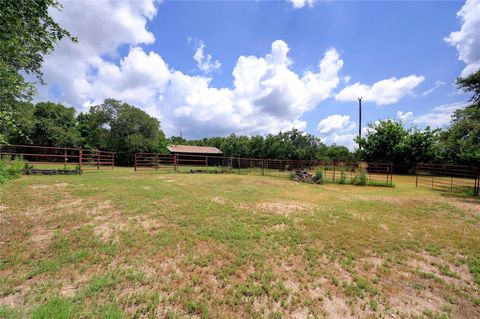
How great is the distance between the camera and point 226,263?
3486 mm

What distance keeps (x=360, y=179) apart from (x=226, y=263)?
13.9m

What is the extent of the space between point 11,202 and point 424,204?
1360 cm

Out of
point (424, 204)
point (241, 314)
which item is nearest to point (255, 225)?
point (241, 314)

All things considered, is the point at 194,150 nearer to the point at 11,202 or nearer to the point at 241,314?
the point at 11,202

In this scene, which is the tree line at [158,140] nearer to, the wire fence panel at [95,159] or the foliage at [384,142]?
the foliage at [384,142]

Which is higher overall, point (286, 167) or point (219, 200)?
point (286, 167)

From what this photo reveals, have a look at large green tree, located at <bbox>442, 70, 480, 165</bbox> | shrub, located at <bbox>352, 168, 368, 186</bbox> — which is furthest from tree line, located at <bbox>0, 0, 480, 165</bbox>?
shrub, located at <bbox>352, 168, 368, 186</bbox>

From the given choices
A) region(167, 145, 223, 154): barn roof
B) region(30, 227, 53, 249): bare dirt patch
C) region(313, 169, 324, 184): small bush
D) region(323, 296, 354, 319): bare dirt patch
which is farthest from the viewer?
region(167, 145, 223, 154): barn roof

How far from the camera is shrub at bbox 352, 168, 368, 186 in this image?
1453 centimetres

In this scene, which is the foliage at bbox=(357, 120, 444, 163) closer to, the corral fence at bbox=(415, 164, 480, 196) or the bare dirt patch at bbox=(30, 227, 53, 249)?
the corral fence at bbox=(415, 164, 480, 196)

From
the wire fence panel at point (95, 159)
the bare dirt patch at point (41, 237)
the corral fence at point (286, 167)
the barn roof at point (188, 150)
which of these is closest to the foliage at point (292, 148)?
the barn roof at point (188, 150)

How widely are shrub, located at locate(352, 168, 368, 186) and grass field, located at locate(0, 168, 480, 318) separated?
27.5 feet

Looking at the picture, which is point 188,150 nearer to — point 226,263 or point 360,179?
point 360,179

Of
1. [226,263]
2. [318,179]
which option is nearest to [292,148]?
[318,179]
